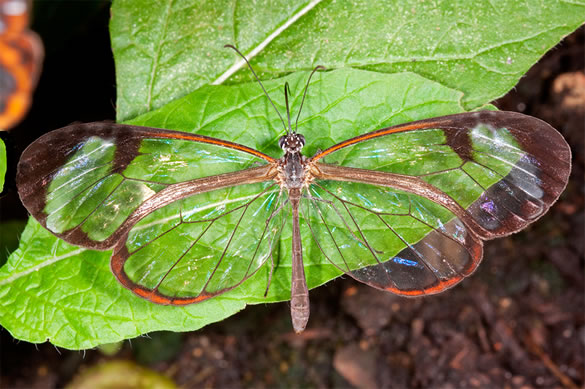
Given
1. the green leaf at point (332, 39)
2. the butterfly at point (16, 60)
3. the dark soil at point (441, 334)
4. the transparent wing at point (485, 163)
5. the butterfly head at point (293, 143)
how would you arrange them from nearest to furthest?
1. the transparent wing at point (485, 163)
2. the butterfly head at point (293, 143)
3. the green leaf at point (332, 39)
4. the butterfly at point (16, 60)
5. the dark soil at point (441, 334)

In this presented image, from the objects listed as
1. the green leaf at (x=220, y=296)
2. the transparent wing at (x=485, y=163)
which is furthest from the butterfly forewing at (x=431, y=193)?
the green leaf at (x=220, y=296)

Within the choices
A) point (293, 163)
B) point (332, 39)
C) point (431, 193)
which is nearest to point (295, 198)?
point (293, 163)

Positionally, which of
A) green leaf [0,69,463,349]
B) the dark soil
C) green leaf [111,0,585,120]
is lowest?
the dark soil

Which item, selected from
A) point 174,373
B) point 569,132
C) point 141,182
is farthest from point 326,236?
point 569,132

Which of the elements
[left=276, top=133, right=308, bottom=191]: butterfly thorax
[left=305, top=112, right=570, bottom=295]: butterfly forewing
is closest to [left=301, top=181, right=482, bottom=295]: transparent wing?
[left=305, top=112, right=570, bottom=295]: butterfly forewing

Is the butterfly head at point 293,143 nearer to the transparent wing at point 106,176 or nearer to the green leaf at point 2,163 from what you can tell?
the transparent wing at point 106,176

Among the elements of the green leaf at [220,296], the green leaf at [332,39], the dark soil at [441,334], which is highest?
the green leaf at [332,39]

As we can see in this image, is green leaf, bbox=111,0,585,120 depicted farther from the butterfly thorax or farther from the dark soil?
the dark soil
